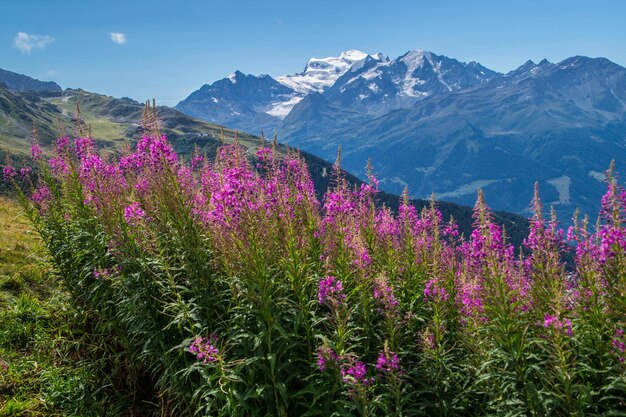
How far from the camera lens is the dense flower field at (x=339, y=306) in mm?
5164

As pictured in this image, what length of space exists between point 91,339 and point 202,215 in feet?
13.2

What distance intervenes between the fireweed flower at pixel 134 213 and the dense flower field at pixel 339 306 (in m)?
0.05

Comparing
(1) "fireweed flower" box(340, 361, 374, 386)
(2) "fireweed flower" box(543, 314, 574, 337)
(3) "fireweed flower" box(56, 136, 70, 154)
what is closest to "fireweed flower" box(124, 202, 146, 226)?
(3) "fireweed flower" box(56, 136, 70, 154)

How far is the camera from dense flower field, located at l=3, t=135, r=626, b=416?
516 centimetres

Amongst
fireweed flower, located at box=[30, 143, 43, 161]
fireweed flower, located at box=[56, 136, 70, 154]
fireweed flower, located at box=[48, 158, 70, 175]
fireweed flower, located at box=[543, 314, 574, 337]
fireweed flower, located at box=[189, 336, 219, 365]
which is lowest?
fireweed flower, located at box=[189, 336, 219, 365]

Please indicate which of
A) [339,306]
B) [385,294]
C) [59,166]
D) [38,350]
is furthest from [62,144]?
[385,294]

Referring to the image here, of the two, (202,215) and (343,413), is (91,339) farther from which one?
(343,413)

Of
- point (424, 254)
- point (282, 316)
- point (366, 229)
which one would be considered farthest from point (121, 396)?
point (424, 254)

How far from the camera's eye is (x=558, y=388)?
16.0ft

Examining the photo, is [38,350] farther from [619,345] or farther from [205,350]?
[619,345]

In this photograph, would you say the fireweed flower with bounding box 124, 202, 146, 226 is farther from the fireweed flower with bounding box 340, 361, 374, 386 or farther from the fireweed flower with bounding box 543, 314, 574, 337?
the fireweed flower with bounding box 543, 314, 574, 337

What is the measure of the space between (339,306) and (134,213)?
413cm

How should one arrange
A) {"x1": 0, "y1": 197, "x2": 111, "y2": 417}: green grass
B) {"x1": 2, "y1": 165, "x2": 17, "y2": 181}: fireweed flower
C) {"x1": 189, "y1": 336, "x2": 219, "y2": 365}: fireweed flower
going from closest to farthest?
{"x1": 189, "y1": 336, "x2": 219, "y2": 365}: fireweed flower, {"x1": 0, "y1": 197, "x2": 111, "y2": 417}: green grass, {"x1": 2, "y1": 165, "x2": 17, "y2": 181}: fireweed flower

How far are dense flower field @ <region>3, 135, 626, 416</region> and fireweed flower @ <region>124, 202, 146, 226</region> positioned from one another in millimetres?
49
